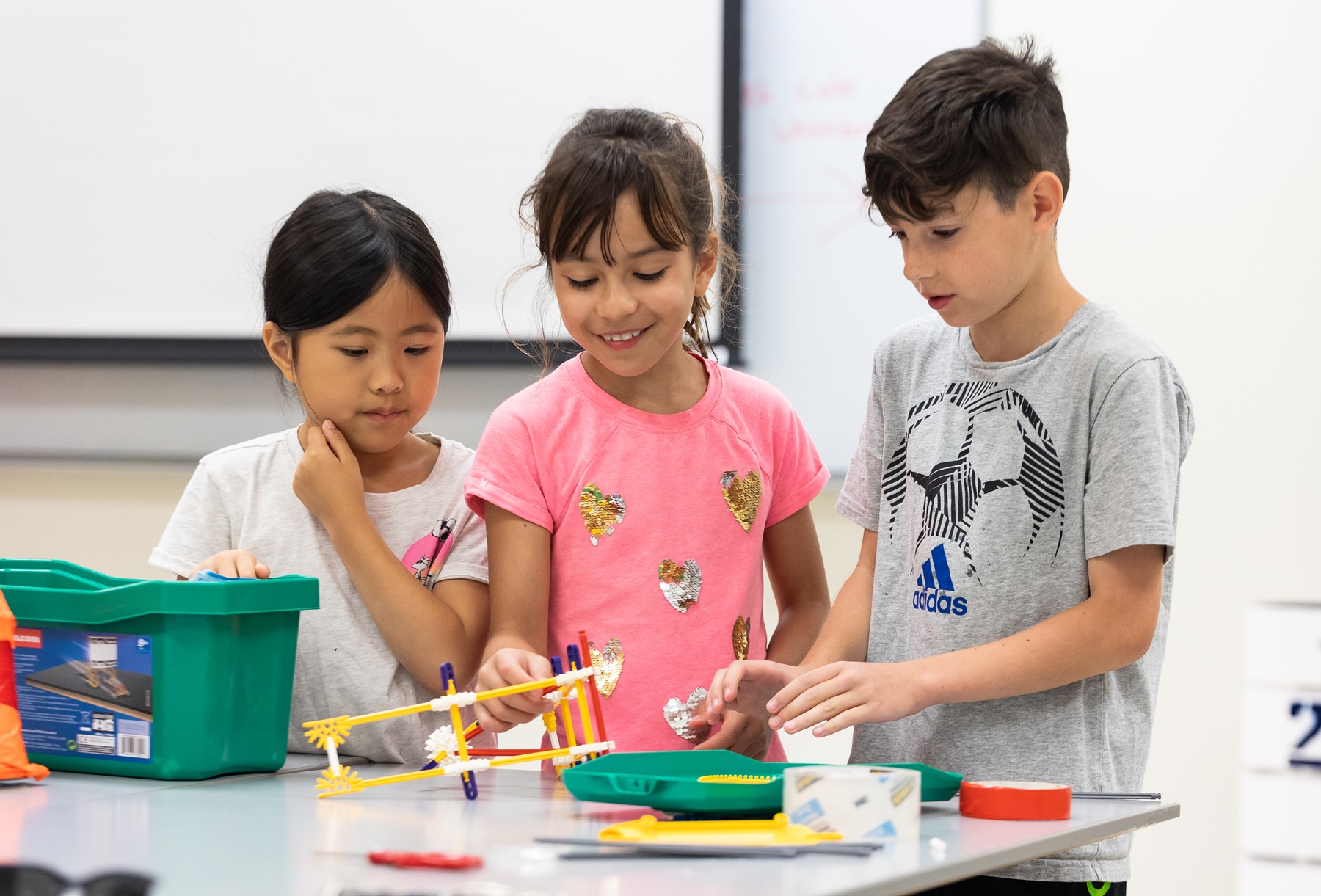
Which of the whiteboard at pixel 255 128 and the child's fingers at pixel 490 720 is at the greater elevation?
the whiteboard at pixel 255 128

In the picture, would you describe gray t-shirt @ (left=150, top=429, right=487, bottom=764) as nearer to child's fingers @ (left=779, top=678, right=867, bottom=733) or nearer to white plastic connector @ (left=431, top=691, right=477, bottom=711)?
white plastic connector @ (left=431, top=691, right=477, bottom=711)

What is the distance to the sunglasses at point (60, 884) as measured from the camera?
617mm

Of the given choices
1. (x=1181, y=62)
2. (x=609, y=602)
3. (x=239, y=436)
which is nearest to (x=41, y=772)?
(x=609, y=602)

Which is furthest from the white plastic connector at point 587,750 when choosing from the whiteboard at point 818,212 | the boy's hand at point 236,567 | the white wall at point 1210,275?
the white wall at point 1210,275

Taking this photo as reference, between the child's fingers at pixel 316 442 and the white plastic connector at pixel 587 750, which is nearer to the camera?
the white plastic connector at pixel 587 750

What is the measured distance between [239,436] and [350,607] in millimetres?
902

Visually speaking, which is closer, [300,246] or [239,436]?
[300,246]

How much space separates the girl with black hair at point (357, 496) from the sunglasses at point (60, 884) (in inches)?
19.0

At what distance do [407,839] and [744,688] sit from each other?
0.35 m

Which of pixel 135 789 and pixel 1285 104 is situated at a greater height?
pixel 1285 104

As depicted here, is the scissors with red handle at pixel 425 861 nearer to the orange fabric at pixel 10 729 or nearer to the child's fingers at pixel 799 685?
the child's fingers at pixel 799 685

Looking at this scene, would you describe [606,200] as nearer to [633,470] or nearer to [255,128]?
[633,470]

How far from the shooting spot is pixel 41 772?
3.05 feet

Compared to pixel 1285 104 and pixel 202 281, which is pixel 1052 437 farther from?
pixel 202 281
